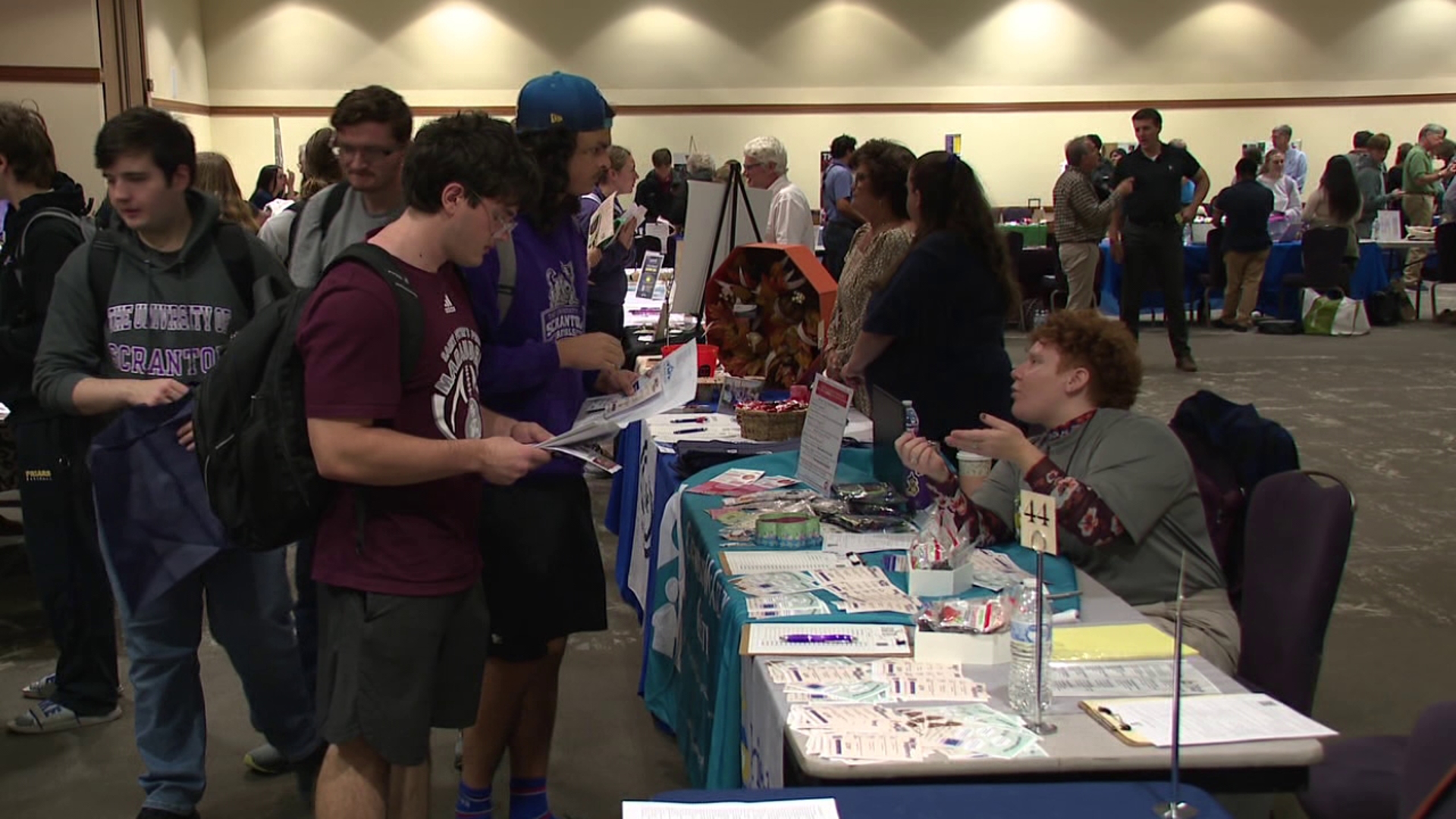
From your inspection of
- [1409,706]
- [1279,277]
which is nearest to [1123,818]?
[1409,706]

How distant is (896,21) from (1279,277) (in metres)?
6.23

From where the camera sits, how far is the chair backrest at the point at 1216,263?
434 inches

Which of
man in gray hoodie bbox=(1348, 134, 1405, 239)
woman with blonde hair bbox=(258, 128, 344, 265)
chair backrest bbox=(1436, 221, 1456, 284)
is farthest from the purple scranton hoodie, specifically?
man in gray hoodie bbox=(1348, 134, 1405, 239)

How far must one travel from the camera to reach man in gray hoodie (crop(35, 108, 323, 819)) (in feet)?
8.23

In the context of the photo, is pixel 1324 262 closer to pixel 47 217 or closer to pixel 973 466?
pixel 973 466

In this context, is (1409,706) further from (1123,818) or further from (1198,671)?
(1123,818)

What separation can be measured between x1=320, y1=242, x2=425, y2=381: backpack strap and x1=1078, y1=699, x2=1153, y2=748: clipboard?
101 centimetres

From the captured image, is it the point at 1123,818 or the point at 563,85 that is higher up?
the point at 563,85

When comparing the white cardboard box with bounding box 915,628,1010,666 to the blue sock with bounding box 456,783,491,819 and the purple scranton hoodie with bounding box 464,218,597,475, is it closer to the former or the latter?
Answer: the purple scranton hoodie with bounding box 464,218,597,475

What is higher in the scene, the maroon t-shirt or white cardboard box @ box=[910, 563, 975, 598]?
the maroon t-shirt

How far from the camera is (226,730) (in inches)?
129

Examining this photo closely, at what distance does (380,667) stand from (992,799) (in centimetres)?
87

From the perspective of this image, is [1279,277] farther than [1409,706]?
Yes

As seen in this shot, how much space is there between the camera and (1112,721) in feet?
5.26
